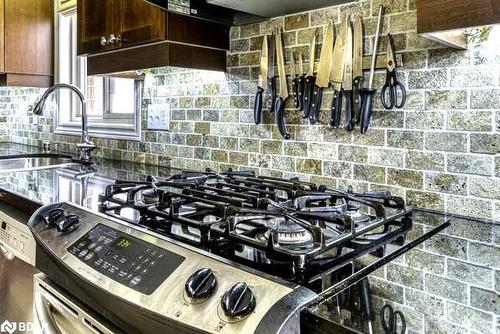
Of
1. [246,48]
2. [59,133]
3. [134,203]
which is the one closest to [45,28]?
[59,133]

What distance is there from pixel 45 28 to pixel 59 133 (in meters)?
0.70

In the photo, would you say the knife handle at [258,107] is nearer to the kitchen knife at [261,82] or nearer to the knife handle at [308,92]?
the kitchen knife at [261,82]

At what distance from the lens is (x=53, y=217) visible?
1.04 m

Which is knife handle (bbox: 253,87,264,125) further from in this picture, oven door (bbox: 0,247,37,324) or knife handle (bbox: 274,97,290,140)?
oven door (bbox: 0,247,37,324)

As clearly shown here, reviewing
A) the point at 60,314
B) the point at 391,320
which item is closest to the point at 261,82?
the point at 60,314

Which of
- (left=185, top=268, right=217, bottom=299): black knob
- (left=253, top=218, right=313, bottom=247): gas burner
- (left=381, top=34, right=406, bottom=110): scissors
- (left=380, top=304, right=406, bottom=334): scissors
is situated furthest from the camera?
A: (left=381, top=34, right=406, bottom=110): scissors

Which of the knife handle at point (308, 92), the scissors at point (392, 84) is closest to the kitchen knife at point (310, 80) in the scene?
the knife handle at point (308, 92)

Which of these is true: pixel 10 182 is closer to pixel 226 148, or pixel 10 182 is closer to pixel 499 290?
pixel 226 148

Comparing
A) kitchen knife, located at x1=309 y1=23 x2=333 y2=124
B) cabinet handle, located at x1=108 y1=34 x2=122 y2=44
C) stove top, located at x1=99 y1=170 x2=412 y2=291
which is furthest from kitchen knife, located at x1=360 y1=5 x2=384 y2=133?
cabinet handle, located at x1=108 y1=34 x2=122 y2=44

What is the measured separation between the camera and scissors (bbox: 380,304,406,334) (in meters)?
0.55

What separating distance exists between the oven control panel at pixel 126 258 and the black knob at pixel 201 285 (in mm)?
71

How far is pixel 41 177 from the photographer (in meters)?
1.74

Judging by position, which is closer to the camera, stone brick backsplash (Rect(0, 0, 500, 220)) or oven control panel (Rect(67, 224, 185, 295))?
oven control panel (Rect(67, 224, 185, 295))

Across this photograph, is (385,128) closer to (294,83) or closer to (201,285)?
(294,83)
